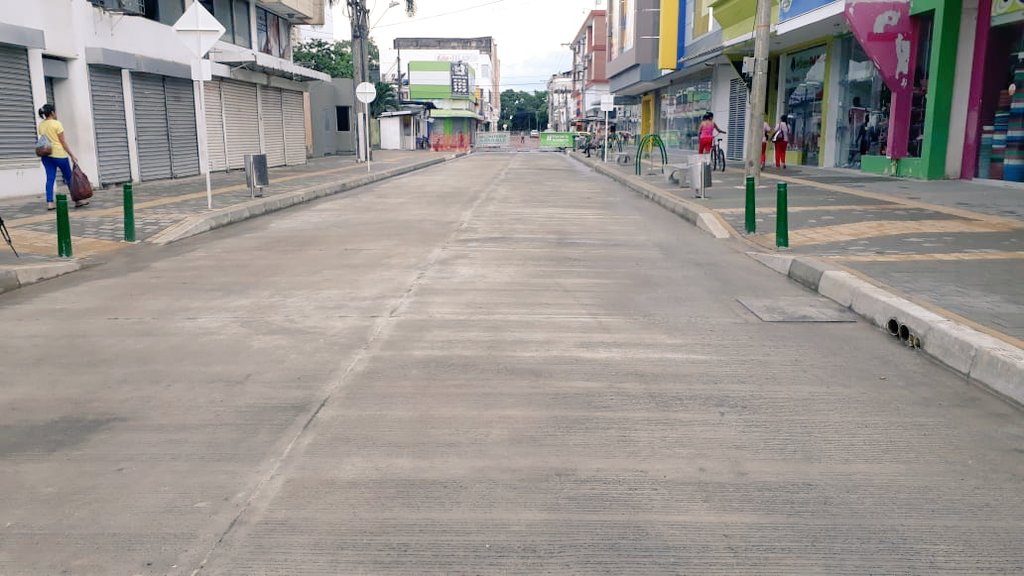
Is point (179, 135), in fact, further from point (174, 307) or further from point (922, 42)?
point (922, 42)

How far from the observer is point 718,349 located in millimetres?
5816

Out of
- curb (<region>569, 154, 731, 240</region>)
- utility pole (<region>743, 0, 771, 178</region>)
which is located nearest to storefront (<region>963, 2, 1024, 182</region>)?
utility pole (<region>743, 0, 771, 178</region>)

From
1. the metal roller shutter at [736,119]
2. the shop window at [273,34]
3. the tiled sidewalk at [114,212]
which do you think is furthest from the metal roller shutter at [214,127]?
the metal roller shutter at [736,119]

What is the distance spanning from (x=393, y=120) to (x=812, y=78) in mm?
43090

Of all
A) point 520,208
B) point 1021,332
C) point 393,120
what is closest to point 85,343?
point 1021,332

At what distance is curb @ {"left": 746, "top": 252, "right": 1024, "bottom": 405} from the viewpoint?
4.93 meters

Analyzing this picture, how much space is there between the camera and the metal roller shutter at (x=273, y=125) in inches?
1150

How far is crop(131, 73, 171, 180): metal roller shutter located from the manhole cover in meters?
17.9

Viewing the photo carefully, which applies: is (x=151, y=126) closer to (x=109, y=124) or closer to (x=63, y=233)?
(x=109, y=124)

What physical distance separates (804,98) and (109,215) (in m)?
21.1

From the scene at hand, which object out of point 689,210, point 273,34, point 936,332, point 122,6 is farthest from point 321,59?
point 936,332

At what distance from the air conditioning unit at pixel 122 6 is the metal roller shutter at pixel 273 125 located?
8.82 m

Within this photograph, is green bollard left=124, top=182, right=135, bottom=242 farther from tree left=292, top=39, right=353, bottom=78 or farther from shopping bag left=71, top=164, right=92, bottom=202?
tree left=292, top=39, right=353, bottom=78

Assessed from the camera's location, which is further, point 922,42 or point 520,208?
point 922,42
